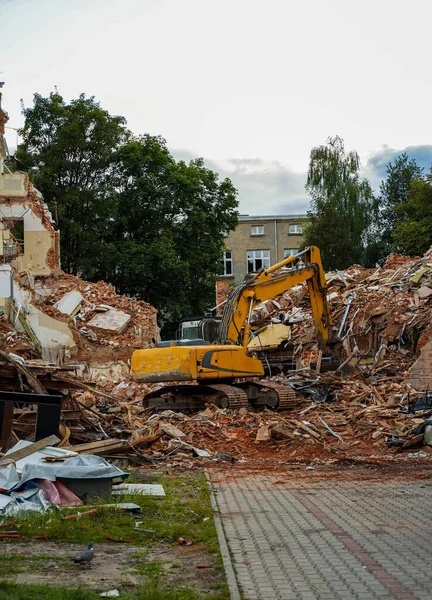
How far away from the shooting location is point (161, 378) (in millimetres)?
19984

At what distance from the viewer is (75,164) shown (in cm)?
5069

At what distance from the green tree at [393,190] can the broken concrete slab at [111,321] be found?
2836 centimetres

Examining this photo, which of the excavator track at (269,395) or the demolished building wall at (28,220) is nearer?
the excavator track at (269,395)

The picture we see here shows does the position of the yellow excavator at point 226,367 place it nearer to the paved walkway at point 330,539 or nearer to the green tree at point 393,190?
the paved walkway at point 330,539

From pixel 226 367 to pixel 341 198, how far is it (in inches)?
1673

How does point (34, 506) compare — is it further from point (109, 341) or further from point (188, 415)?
point (109, 341)

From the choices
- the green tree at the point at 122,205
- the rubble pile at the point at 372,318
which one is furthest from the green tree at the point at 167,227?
the rubble pile at the point at 372,318

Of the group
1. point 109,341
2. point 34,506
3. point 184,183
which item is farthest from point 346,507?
point 184,183

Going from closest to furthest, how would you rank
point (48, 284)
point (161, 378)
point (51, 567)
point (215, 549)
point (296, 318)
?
point (51, 567) < point (215, 549) < point (161, 378) < point (296, 318) < point (48, 284)

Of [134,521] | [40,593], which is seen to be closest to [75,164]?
[134,521]

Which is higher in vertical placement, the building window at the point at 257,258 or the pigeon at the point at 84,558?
the building window at the point at 257,258

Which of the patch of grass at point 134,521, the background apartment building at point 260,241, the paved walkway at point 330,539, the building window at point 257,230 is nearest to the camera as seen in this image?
the paved walkway at point 330,539

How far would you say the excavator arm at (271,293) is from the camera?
21.2 meters

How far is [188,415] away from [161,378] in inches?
45.2
